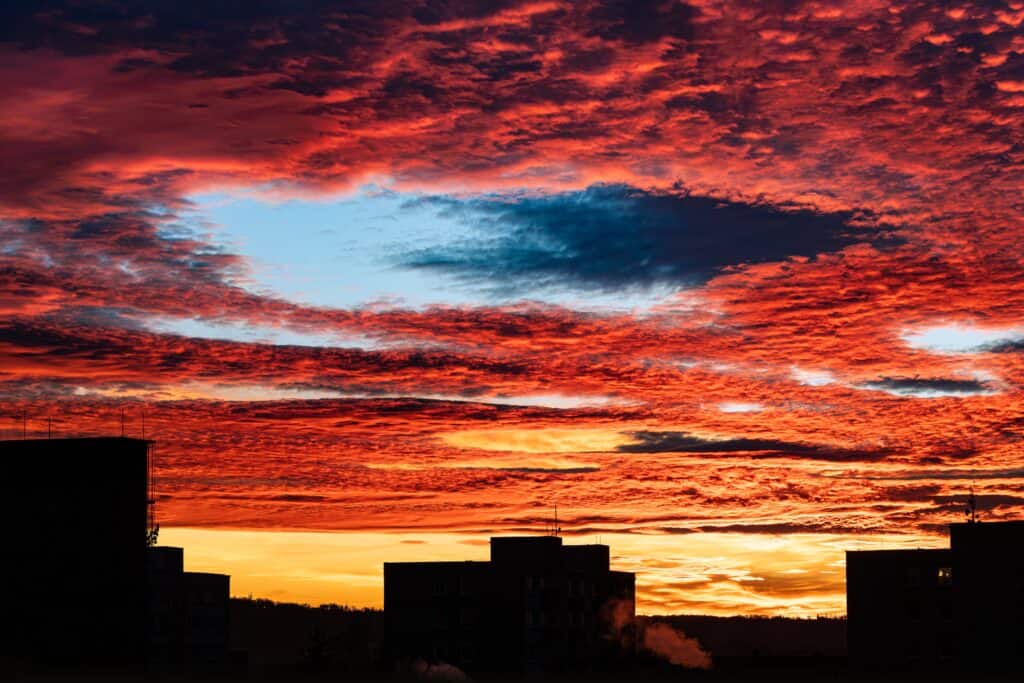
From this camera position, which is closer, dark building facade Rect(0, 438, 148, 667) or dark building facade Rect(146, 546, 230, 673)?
dark building facade Rect(0, 438, 148, 667)

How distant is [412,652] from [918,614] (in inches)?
1773

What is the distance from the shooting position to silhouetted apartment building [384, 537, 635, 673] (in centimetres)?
13038

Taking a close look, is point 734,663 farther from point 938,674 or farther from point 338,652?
point 938,674

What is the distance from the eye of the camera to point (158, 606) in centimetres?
13000

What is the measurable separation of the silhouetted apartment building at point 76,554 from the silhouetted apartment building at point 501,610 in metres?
54.0

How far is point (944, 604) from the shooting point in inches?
4626

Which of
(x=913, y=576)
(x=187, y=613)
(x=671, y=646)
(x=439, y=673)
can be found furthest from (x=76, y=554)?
(x=671, y=646)

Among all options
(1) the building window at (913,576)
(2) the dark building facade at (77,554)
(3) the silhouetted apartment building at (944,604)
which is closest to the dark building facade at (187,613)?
(2) the dark building facade at (77,554)

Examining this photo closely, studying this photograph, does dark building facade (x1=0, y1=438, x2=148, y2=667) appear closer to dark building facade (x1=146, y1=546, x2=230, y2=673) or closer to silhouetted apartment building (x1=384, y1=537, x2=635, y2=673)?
dark building facade (x1=146, y1=546, x2=230, y2=673)

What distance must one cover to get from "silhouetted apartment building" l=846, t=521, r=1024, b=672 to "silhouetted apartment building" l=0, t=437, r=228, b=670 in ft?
218

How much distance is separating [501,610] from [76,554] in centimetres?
5915

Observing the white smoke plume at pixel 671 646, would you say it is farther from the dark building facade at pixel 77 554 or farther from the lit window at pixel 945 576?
the dark building facade at pixel 77 554

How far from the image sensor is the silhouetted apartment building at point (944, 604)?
113 meters

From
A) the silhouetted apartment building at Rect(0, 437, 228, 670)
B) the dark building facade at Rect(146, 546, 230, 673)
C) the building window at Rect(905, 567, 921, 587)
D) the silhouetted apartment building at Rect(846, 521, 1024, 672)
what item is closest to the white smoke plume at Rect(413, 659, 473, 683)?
the dark building facade at Rect(146, 546, 230, 673)
